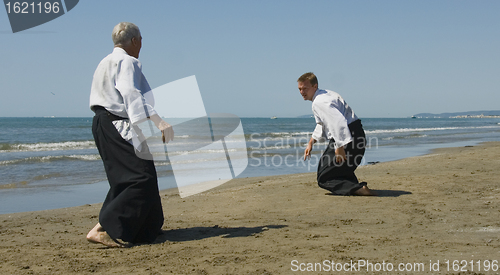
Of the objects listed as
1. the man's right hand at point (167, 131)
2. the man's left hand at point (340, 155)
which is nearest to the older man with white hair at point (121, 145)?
the man's right hand at point (167, 131)

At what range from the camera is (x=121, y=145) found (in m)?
3.49

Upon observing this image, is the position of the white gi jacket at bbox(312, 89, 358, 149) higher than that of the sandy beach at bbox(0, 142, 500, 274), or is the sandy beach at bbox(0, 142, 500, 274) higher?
the white gi jacket at bbox(312, 89, 358, 149)

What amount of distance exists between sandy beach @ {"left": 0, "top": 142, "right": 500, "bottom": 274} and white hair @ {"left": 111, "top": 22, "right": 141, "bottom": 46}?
1.78 m

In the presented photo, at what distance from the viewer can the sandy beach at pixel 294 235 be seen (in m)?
2.96

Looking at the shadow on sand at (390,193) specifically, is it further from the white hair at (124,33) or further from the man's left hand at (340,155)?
the white hair at (124,33)

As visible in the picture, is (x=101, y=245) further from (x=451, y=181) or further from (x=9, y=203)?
(x=451, y=181)

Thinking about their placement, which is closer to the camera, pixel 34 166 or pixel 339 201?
pixel 339 201

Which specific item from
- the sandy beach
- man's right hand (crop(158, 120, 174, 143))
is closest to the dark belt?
man's right hand (crop(158, 120, 174, 143))

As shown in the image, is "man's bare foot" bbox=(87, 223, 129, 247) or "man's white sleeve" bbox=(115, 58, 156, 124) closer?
"man's white sleeve" bbox=(115, 58, 156, 124)

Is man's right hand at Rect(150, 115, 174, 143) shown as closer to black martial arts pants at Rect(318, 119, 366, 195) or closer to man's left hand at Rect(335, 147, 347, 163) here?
man's left hand at Rect(335, 147, 347, 163)

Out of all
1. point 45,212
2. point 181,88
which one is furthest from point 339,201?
point 45,212

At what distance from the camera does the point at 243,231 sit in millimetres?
4094

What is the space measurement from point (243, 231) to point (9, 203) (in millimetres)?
5287

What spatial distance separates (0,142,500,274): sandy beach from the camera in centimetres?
296
